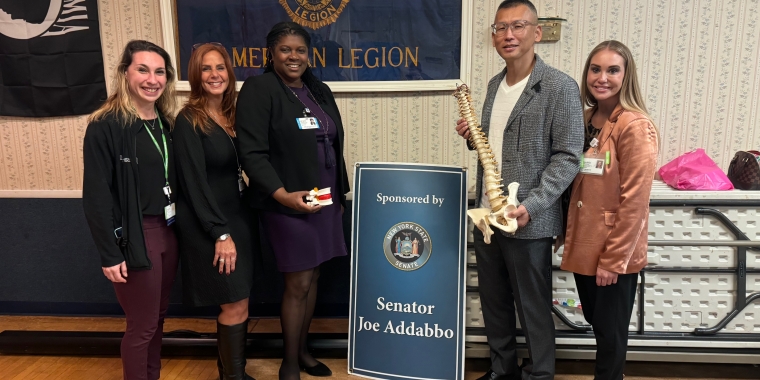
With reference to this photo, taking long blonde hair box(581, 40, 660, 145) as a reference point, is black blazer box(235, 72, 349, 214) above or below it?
below

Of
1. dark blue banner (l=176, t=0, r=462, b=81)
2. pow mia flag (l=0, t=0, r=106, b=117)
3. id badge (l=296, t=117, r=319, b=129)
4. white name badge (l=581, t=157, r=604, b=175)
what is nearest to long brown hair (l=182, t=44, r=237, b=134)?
id badge (l=296, t=117, r=319, b=129)

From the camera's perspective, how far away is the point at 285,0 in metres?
2.50

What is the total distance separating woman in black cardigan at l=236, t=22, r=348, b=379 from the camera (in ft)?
5.84

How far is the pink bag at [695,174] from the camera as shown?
210 centimetres

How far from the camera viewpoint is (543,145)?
1.67 meters

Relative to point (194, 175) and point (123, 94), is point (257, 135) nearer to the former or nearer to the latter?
point (194, 175)

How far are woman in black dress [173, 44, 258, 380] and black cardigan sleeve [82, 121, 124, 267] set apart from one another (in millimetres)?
235

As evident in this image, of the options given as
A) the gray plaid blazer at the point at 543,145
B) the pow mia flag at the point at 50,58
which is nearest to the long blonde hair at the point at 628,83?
the gray plaid blazer at the point at 543,145

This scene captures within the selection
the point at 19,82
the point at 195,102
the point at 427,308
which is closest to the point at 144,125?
the point at 195,102

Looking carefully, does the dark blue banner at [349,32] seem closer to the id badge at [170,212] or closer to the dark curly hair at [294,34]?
the dark curly hair at [294,34]

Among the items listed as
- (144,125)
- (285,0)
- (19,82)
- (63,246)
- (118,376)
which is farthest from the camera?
(63,246)

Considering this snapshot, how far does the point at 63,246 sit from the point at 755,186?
12.3ft

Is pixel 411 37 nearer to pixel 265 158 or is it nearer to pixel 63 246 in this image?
pixel 265 158

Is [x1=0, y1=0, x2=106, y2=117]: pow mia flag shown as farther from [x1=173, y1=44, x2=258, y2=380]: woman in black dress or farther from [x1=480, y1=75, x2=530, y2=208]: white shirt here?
[x1=480, y1=75, x2=530, y2=208]: white shirt
